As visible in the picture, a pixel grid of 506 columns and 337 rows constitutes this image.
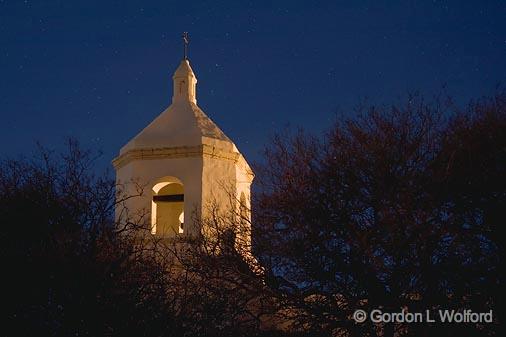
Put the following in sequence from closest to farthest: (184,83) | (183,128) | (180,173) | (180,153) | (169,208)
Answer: (180,173) < (180,153) < (183,128) < (169,208) < (184,83)

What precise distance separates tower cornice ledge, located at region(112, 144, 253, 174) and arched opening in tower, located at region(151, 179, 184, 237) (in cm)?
76

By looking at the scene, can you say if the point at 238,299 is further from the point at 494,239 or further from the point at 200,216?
the point at 494,239

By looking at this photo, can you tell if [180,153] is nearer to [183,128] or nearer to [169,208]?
[183,128]

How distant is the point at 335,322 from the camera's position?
14.4 m

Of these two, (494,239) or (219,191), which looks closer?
(494,239)

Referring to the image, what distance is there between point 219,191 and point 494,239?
664cm

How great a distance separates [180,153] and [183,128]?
76 cm

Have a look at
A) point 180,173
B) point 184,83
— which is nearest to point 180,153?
point 180,173

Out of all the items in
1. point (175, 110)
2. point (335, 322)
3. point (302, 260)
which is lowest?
point (335, 322)

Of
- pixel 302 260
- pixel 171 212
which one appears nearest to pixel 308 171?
pixel 302 260

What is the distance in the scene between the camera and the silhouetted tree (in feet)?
46.5

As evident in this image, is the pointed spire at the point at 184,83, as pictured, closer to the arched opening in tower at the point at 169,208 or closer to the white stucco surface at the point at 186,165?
the white stucco surface at the point at 186,165

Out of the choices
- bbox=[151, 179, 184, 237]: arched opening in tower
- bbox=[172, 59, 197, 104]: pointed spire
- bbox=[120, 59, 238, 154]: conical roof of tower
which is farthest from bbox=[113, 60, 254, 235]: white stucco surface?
bbox=[172, 59, 197, 104]: pointed spire

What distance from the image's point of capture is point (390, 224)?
14461 millimetres
